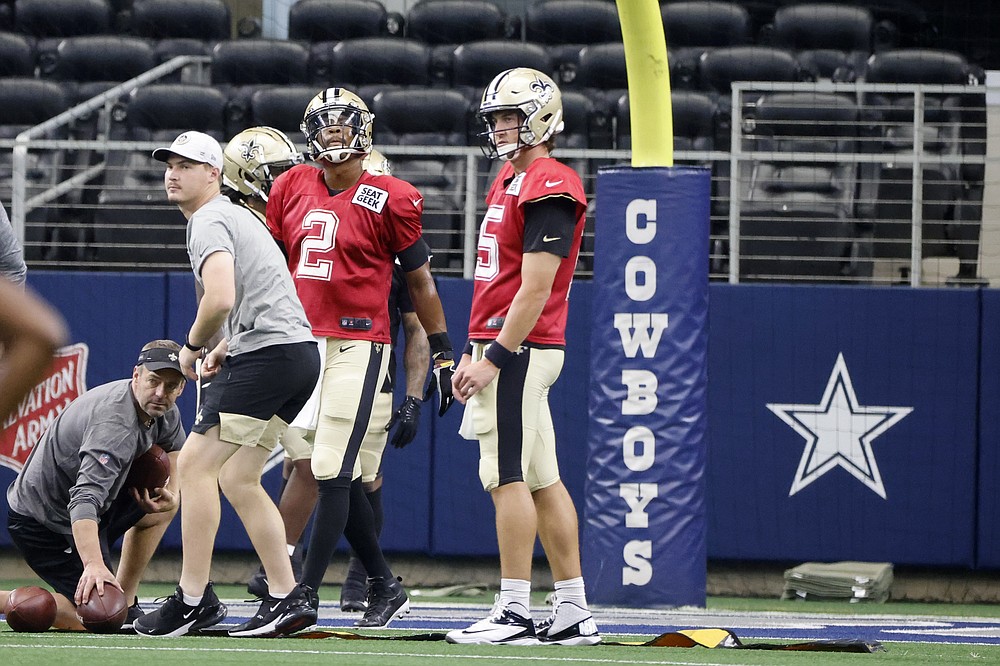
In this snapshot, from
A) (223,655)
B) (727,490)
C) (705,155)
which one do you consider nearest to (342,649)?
(223,655)

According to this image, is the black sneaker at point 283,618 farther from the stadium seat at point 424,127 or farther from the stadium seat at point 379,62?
the stadium seat at point 379,62

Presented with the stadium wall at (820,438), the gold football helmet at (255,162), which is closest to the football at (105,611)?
the gold football helmet at (255,162)

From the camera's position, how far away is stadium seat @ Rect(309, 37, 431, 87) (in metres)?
11.5

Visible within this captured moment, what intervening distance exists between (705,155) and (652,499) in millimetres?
2303

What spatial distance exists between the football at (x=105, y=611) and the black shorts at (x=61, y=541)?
1.32 feet

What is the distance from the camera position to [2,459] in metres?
8.62

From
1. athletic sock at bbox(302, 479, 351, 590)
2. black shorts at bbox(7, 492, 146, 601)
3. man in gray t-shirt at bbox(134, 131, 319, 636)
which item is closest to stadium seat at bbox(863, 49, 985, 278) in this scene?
athletic sock at bbox(302, 479, 351, 590)

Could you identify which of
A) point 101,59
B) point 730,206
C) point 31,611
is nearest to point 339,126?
point 31,611

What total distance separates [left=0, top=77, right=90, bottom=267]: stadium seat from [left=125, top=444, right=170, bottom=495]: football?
3.36 metres

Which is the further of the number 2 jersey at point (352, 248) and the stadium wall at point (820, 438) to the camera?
the stadium wall at point (820, 438)

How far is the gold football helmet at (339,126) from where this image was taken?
19.2 ft

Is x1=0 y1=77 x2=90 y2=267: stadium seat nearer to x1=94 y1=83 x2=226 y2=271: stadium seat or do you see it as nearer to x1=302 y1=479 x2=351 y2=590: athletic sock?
x1=94 y1=83 x2=226 y2=271: stadium seat

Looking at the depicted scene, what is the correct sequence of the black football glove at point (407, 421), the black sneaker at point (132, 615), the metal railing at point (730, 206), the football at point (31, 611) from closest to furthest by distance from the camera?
the football at point (31, 611) → the black sneaker at point (132, 615) → the black football glove at point (407, 421) → the metal railing at point (730, 206)

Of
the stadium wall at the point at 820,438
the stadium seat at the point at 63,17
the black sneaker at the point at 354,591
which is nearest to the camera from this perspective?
the black sneaker at the point at 354,591
